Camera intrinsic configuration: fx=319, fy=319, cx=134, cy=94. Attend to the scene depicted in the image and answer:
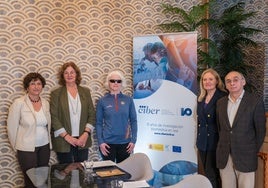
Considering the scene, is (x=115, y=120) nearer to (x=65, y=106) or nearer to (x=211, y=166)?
(x=65, y=106)

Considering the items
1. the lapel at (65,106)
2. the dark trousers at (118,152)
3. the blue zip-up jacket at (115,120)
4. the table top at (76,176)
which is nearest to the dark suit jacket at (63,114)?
the lapel at (65,106)

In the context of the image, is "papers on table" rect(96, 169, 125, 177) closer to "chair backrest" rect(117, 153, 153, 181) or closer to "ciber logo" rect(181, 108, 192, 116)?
"chair backrest" rect(117, 153, 153, 181)

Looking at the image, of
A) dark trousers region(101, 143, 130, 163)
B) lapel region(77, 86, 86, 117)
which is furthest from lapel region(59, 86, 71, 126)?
dark trousers region(101, 143, 130, 163)

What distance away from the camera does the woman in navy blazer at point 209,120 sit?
3168 millimetres

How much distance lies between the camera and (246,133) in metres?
2.86

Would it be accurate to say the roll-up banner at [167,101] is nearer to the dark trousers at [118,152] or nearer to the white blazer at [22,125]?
the dark trousers at [118,152]

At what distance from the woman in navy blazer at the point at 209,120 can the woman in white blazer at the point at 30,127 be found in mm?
1597

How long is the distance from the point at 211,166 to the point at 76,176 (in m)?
1.56

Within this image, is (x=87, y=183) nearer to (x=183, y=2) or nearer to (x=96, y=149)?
(x=96, y=149)

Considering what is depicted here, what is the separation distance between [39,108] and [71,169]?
Answer: 1.12 metres

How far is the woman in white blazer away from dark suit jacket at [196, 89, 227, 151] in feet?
5.21

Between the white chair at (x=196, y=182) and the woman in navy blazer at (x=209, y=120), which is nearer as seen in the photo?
the white chair at (x=196, y=182)

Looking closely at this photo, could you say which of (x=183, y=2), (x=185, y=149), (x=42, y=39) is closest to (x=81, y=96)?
(x=42, y=39)

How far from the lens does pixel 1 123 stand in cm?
350
